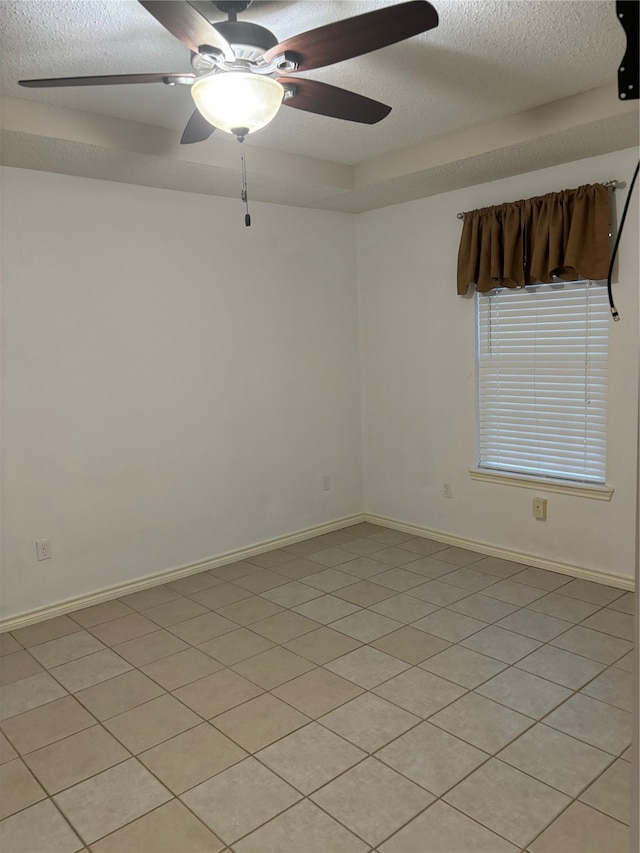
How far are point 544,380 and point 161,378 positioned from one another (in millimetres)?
2379

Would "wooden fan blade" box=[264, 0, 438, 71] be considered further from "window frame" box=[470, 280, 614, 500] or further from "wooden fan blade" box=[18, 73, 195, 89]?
"window frame" box=[470, 280, 614, 500]

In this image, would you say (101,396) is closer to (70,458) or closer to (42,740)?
(70,458)

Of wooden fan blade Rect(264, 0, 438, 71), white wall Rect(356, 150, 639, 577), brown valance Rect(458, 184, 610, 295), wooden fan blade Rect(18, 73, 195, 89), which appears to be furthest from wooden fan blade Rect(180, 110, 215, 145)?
white wall Rect(356, 150, 639, 577)

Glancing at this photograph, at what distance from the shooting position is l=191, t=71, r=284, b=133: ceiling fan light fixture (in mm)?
2039

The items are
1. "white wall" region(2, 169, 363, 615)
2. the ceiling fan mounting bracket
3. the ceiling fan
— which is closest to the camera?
the ceiling fan

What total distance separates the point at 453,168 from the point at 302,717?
9.95ft

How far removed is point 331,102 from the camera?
236 cm

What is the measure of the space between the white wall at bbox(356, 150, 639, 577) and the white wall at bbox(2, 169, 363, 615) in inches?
9.9

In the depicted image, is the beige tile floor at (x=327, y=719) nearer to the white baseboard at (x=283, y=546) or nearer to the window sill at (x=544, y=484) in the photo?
the white baseboard at (x=283, y=546)

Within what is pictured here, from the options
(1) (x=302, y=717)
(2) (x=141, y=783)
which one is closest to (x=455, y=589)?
(1) (x=302, y=717)

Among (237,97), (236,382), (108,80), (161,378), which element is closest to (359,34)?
(237,97)

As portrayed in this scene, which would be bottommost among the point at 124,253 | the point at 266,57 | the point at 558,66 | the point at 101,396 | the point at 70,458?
the point at 70,458

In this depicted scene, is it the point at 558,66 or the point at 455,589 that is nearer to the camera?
the point at 558,66

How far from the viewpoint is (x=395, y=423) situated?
4898 millimetres
